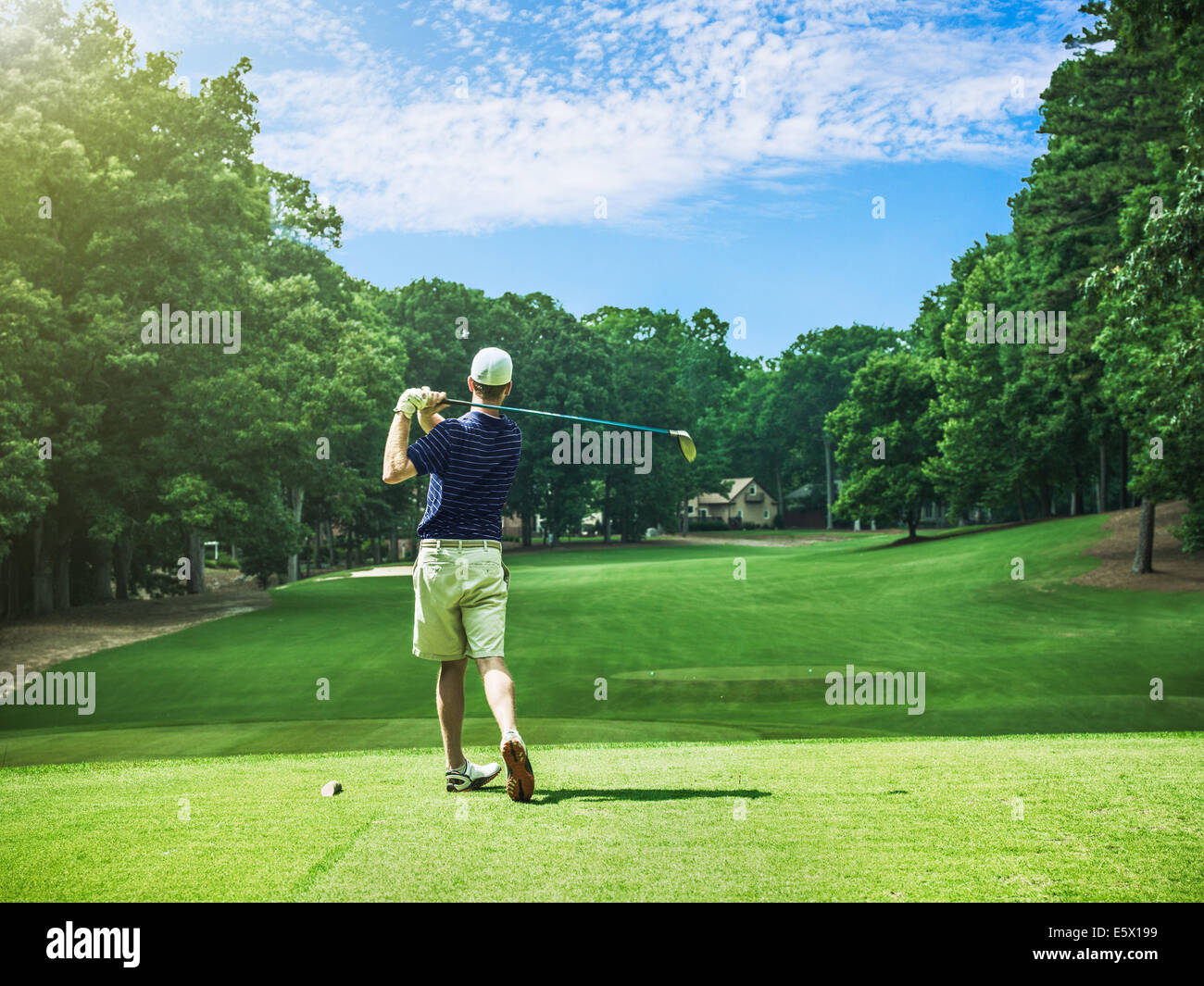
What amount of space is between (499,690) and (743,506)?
11300cm

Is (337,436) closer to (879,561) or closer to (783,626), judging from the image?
(879,561)

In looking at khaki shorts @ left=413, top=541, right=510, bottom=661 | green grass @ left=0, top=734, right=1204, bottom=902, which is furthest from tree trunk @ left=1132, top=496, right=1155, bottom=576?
khaki shorts @ left=413, top=541, right=510, bottom=661

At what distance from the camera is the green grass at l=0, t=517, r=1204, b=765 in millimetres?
13250

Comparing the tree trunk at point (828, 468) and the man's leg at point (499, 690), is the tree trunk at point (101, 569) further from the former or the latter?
the tree trunk at point (828, 468)

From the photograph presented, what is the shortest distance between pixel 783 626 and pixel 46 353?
20.4 metres

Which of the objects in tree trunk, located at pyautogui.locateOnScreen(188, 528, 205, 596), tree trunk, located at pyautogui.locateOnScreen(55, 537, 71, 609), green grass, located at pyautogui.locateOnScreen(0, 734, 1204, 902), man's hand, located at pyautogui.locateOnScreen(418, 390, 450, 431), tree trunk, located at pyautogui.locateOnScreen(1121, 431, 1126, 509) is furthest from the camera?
tree trunk, located at pyautogui.locateOnScreen(1121, 431, 1126, 509)

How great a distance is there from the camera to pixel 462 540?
20.2 feet

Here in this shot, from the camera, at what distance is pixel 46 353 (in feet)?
85.1

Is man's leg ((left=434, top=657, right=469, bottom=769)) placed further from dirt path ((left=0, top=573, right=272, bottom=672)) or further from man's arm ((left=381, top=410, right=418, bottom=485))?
dirt path ((left=0, top=573, right=272, bottom=672))

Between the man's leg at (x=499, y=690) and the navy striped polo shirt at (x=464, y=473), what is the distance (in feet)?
2.51

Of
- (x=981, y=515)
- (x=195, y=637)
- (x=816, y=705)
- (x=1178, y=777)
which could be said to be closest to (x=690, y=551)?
(x=981, y=515)

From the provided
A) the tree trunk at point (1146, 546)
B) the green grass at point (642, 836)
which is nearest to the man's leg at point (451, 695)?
the green grass at point (642, 836)

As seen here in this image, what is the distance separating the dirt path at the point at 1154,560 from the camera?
1211 inches

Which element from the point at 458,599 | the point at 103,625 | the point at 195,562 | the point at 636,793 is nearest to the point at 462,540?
the point at 458,599
